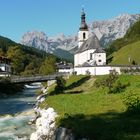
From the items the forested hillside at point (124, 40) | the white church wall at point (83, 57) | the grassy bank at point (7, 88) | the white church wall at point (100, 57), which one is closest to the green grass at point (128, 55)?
the white church wall at point (83, 57)

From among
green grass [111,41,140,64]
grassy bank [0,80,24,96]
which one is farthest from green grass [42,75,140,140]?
green grass [111,41,140,64]

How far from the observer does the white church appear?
103 m

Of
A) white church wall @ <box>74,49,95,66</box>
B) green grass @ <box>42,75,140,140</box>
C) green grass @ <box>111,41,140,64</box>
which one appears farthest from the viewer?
green grass @ <box>111,41,140,64</box>

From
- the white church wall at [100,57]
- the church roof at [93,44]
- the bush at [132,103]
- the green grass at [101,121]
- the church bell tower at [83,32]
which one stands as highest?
the church bell tower at [83,32]

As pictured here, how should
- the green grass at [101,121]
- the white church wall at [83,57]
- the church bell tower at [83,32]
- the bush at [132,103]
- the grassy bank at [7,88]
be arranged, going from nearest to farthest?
the green grass at [101,121]
the bush at [132,103]
the grassy bank at [7,88]
the white church wall at [83,57]
the church bell tower at [83,32]

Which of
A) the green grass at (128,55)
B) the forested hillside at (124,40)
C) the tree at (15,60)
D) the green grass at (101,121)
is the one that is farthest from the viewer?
the tree at (15,60)

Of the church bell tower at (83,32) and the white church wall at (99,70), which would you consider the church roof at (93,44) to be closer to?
the church bell tower at (83,32)

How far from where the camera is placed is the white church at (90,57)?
103 metres

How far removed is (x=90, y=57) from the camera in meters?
125

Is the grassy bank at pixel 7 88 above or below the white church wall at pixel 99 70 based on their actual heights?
below

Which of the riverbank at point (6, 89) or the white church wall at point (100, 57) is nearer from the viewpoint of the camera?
the riverbank at point (6, 89)

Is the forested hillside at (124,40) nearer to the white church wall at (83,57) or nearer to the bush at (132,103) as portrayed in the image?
Result: the white church wall at (83,57)

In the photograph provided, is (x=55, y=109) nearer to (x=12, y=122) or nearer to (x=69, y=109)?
(x=69, y=109)

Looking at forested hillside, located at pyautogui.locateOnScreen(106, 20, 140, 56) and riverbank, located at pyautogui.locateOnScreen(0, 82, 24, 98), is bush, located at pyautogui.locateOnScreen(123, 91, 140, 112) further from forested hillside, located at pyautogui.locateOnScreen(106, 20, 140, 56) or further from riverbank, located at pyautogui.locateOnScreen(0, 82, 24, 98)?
forested hillside, located at pyautogui.locateOnScreen(106, 20, 140, 56)
